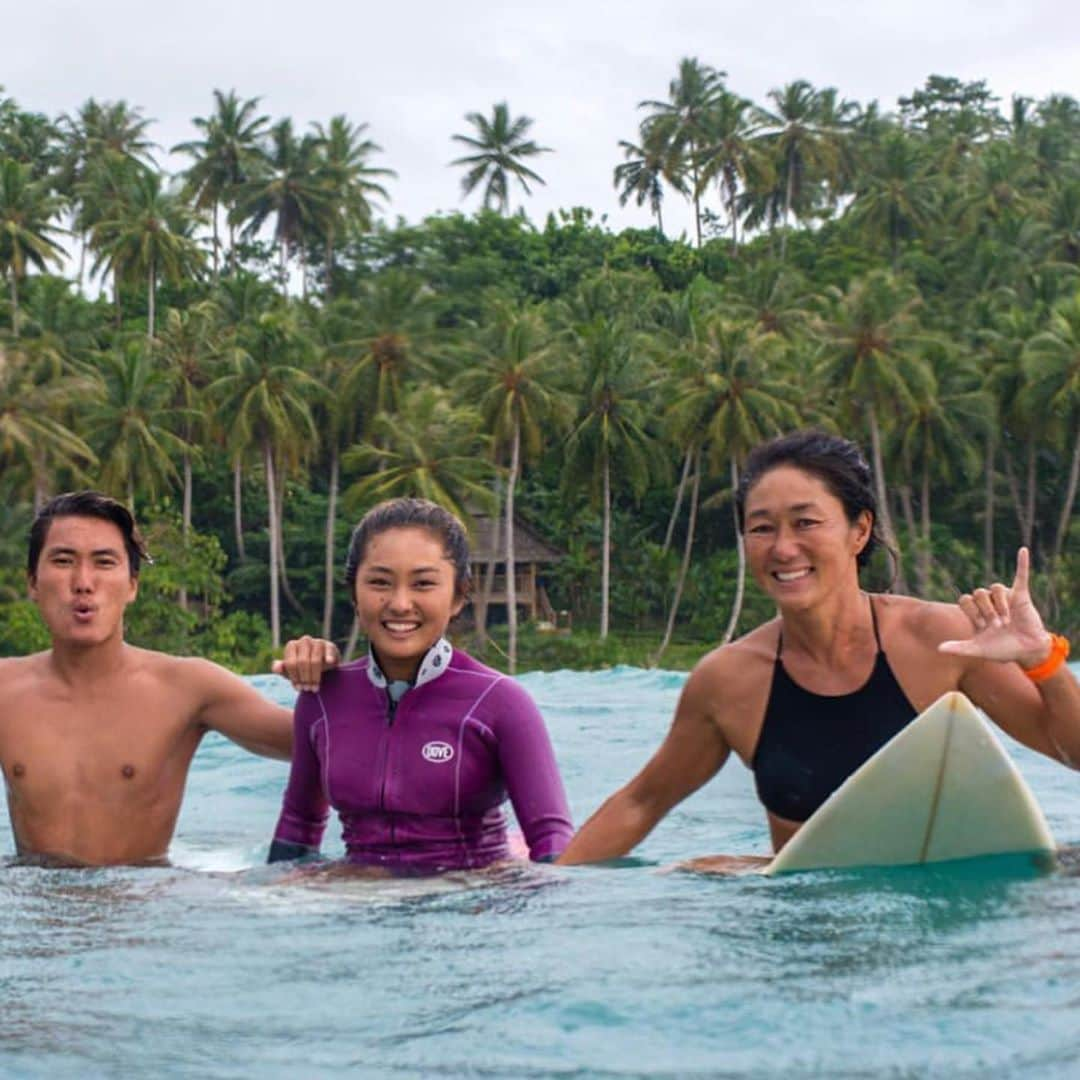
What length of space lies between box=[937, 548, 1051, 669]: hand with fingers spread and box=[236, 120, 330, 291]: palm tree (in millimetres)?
53032

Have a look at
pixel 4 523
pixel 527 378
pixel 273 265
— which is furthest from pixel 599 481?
pixel 273 265

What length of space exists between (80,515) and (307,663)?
822mm

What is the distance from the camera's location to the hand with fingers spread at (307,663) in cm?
480

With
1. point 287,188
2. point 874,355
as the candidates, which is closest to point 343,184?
point 287,188

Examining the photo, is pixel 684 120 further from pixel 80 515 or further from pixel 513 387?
pixel 80 515

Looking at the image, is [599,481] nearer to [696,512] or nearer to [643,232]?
[696,512]

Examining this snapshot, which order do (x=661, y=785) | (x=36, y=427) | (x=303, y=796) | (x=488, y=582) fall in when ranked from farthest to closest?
(x=488, y=582) → (x=36, y=427) → (x=303, y=796) → (x=661, y=785)

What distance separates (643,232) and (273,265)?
12.7 metres

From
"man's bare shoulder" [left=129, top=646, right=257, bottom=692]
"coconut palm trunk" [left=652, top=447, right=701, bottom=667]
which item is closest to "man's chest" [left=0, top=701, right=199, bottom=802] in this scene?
"man's bare shoulder" [left=129, top=646, right=257, bottom=692]

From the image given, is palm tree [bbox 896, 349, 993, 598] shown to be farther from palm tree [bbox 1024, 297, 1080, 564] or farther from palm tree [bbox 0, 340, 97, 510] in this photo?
palm tree [bbox 0, 340, 97, 510]

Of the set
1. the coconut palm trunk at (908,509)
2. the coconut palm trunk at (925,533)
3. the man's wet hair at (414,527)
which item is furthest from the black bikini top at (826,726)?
the coconut palm trunk at (908,509)

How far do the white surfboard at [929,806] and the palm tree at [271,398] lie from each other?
34998 millimetres

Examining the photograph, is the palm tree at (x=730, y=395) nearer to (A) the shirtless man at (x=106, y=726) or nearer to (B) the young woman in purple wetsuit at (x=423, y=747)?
(A) the shirtless man at (x=106, y=726)

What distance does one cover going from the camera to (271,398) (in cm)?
3894
